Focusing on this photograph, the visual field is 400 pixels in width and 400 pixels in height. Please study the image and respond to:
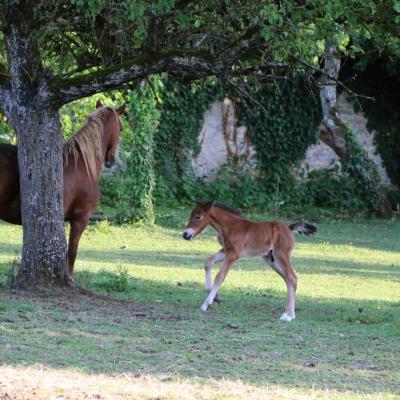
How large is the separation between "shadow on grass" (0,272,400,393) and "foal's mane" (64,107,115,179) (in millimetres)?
1674

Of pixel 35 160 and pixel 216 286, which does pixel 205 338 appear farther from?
pixel 35 160

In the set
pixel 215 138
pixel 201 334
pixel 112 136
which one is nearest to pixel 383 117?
pixel 215 138

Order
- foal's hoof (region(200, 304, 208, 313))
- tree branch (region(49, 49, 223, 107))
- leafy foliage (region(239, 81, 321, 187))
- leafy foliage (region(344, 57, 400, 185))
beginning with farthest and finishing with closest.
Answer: leafy foliage (region(344, 57, 400, 185)) → leafy foliage (region(239, 81, 321, 187)) → foal's hoof (region(200, 304, 208, 313)) → tree branch (region(49, 49, 223, 107))

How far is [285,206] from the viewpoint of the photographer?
25.8m

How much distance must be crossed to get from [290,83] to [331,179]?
311cm

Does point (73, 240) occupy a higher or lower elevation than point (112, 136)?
lower

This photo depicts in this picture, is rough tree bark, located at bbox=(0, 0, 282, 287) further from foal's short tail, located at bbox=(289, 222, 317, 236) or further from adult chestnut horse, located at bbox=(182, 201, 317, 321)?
foal's short tail, located at bbox=(289, 222, 317, 236)

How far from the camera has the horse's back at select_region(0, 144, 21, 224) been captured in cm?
1141

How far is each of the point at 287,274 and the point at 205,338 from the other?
92.9 inches

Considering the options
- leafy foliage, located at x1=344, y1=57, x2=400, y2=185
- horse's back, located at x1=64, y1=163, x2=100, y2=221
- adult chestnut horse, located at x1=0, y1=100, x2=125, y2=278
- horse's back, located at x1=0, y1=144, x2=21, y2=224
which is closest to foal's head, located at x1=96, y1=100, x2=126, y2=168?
adult chestnut horse, located at x1=0, y1=100, x2=125, y2=278

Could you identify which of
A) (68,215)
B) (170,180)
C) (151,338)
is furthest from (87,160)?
(170,180)

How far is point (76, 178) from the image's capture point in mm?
11766

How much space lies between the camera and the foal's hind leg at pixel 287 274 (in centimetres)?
1085

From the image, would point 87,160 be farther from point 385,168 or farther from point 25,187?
point 385,168
